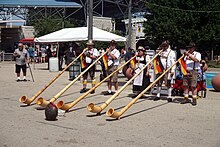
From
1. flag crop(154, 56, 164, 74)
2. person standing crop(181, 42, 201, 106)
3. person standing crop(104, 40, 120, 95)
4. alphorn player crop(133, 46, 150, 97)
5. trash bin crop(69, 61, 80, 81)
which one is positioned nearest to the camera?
person standing crop(181, 42, 201, 106)

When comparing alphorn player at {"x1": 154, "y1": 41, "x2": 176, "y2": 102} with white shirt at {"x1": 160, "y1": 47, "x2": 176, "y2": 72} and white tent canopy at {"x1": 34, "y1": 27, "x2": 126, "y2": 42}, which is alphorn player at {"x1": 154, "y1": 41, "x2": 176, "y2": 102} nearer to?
white shirt at {"x1": 160, "y1": 47, "x2": 176, "y2": 72}

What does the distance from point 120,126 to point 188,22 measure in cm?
2908

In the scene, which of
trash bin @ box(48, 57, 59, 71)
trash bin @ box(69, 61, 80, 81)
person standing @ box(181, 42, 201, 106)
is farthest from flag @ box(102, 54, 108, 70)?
trash bin @ box(48, 57, 59, 71)

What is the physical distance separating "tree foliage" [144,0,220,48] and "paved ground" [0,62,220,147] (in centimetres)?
2417

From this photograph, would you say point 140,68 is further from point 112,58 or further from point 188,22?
point 188,22

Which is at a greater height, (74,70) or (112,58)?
(112,58)

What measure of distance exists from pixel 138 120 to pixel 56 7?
53.0 meters

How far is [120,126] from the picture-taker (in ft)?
27.9

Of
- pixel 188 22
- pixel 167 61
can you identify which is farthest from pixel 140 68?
pixel 188 22

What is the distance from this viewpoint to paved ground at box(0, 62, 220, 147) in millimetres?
7188

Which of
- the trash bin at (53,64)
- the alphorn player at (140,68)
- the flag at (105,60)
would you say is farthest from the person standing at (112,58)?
the trash bin at (53,64)

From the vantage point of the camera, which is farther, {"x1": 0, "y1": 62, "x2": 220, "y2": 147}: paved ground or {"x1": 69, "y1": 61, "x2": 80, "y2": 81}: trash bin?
{"x1": 69, "y1": 61, "x2": 80, "y2": 81}: trash bin

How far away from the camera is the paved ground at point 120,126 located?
719cm

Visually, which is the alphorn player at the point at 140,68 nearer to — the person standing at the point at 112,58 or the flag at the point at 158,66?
the flag at the point at 158,66
